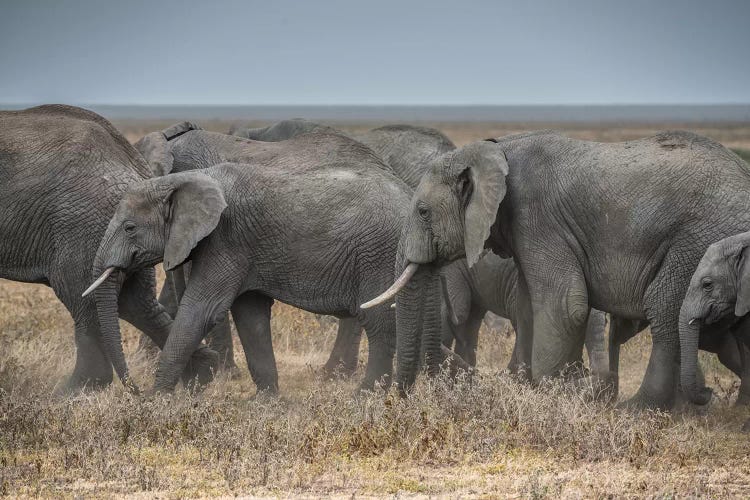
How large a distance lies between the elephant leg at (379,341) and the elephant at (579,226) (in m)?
0.44

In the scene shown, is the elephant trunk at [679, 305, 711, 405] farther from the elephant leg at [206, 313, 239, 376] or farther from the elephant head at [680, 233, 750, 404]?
the elephant leg at [206, 313, 239, 376]

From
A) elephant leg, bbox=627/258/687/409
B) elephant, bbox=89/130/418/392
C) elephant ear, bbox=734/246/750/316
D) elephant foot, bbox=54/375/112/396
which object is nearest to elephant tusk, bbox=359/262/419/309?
elephant, bbox=89/130/418/392

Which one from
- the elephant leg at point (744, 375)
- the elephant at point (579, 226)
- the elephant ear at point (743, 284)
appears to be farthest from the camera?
the elephant leg at point (744, 375)

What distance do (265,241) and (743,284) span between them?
3535 mm

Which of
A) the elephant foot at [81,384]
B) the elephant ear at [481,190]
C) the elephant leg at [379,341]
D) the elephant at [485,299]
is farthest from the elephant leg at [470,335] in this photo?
the elephant foot at [81,384]

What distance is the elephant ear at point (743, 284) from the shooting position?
851 centimetres

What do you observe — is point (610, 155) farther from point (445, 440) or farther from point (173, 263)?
point (173, 263)

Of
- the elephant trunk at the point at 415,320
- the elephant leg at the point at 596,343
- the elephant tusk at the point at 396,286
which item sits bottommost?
the elephant leg at the point at 596,343

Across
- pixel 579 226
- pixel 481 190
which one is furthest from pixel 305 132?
pixel 579 226

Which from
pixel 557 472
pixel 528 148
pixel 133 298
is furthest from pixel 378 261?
pixel 557 472

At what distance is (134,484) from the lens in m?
7.48

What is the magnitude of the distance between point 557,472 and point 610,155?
8.64 ft

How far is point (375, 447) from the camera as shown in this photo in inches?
324

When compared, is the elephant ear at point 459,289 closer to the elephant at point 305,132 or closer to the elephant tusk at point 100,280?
the elephant at point 305,132
